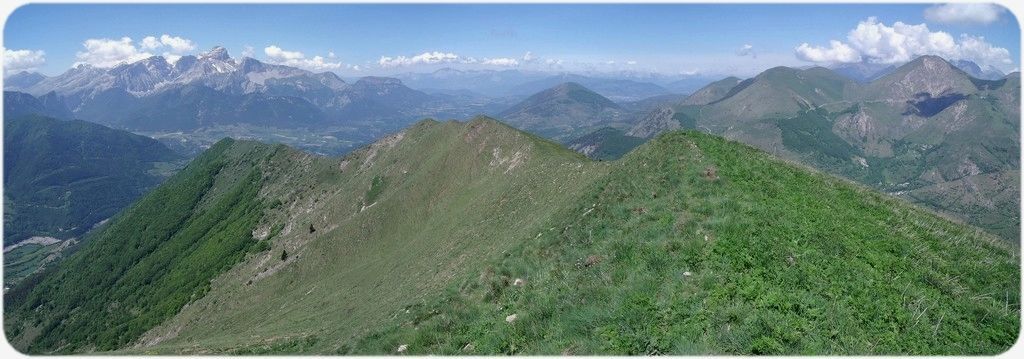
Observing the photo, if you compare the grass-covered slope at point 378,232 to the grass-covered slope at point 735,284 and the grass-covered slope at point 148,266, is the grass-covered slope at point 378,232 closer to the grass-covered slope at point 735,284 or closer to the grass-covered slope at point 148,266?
the grass-covered slope at point 735,284

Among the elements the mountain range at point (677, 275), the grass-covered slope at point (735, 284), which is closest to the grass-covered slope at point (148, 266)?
the mountain range at point (677, 275)

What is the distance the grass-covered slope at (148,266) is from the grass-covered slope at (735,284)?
89377 millimetres

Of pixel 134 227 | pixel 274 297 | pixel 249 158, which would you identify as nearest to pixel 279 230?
pixel 274 297

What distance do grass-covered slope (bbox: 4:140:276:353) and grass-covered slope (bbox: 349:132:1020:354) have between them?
8938 centimetres

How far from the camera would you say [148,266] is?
120875mm

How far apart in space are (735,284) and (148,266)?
145 m

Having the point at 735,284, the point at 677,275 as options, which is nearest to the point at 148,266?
the point at 677,275

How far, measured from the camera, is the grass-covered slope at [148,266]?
321 feet

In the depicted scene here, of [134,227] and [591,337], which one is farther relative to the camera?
[134,227]

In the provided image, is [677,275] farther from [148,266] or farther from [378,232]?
[148,266]

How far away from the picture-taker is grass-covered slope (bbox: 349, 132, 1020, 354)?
1078 centimetres

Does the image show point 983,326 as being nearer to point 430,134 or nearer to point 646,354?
point 646,354

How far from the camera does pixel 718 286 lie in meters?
12.0

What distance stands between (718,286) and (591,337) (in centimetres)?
332
